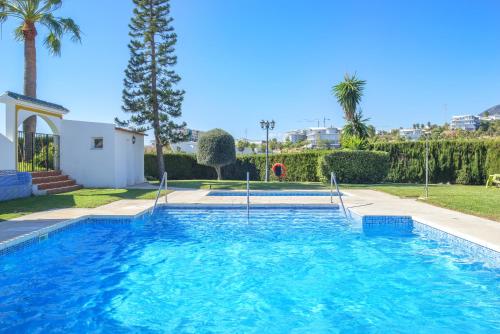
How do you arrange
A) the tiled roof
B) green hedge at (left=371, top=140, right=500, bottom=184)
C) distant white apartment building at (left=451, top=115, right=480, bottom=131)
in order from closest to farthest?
the tiled roof → green hedge at (left=371, top=140, right=500, bottom=184) → distant white apartment building at (left=451, top=115, right=480, bottom=131)

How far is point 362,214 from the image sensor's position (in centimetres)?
916

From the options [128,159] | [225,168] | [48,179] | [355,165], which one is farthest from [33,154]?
[355,165]

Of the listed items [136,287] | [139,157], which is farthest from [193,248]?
[139,157]

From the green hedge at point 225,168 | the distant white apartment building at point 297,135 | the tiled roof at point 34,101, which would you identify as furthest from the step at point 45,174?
the distant white apartment building at point 297,135

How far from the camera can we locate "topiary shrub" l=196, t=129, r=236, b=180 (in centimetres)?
1966

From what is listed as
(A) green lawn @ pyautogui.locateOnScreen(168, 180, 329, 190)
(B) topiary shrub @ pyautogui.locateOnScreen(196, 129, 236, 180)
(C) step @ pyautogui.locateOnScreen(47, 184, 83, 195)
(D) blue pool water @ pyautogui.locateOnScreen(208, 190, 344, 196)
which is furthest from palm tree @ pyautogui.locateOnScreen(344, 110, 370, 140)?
(C) step @ pyautogui.locateOnScreen(47, 184, 83, 195)

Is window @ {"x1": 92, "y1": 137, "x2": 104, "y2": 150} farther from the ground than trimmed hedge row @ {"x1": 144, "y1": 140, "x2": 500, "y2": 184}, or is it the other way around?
window @ {"x1": 92, "y1": 137, "x2": 104, "y2": 150}

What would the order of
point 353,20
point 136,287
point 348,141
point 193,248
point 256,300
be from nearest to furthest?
point 256,300
point 136,287
point 193,248
point 353,20
point 348,141

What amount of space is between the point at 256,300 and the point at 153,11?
749 inches

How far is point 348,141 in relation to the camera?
73.1 ft

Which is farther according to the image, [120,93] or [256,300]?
[120,93]

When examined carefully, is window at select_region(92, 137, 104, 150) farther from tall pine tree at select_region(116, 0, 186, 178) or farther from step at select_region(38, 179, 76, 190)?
tall pine tree at select_region(116, 0, 186, 178)

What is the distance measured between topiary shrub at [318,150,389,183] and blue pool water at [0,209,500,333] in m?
11.0

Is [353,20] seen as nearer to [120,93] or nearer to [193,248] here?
[120,93]
